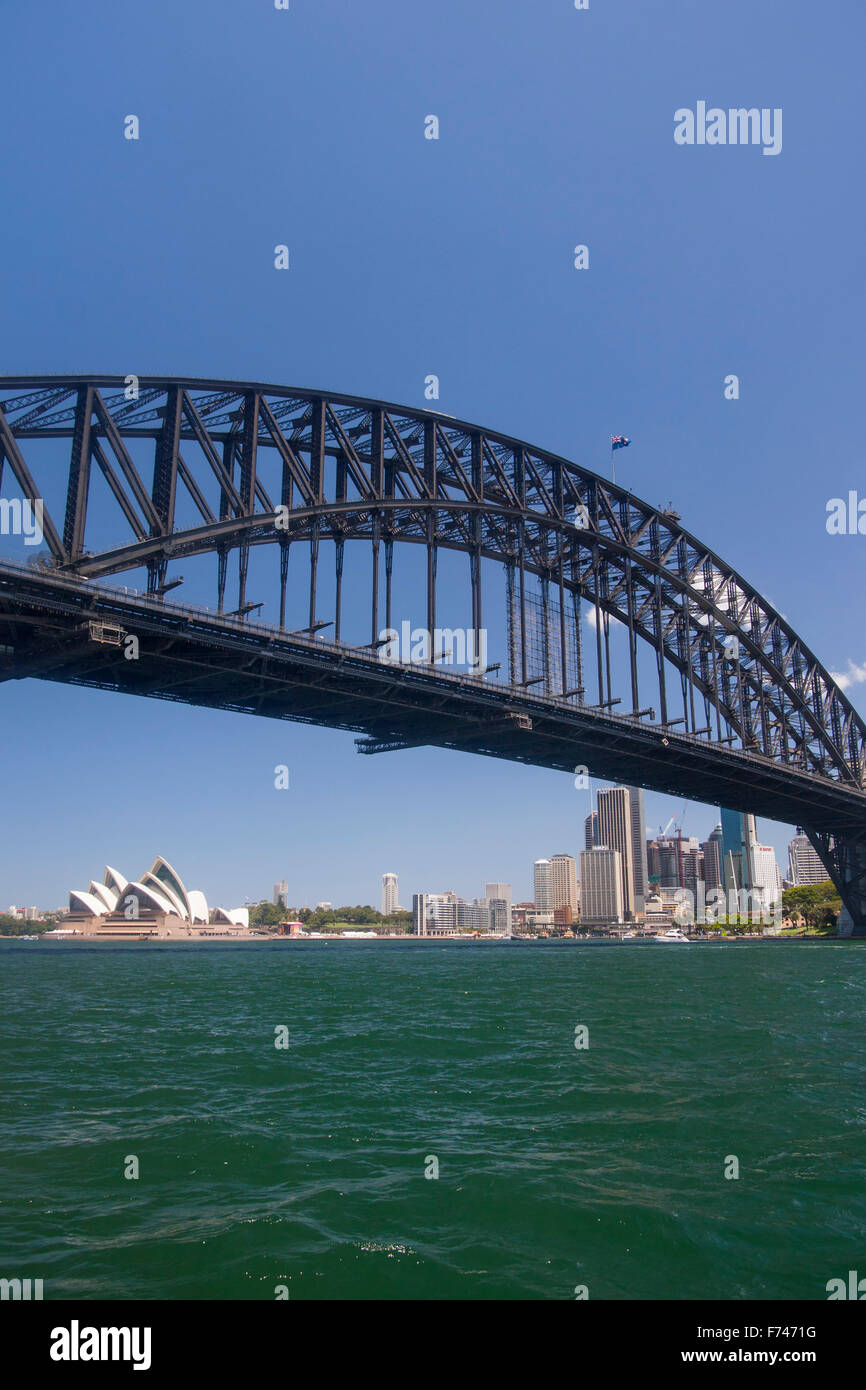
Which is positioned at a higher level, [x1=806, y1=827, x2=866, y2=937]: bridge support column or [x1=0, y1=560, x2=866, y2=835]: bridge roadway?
[x1=0, y1=560, x2=866, y2=835]: bridge roadway

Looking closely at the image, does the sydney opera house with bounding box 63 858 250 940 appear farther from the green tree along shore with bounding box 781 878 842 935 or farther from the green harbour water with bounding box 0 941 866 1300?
the green harbour water with bounding box 0 941 866 1300

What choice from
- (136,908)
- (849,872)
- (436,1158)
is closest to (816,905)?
(849,872)

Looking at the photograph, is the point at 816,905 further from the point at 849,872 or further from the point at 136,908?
the point at 136,908

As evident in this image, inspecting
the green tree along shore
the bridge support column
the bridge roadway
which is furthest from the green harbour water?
the green tree along shore

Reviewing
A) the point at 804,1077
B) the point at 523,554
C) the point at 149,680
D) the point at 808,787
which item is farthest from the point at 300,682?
the point at 808,787

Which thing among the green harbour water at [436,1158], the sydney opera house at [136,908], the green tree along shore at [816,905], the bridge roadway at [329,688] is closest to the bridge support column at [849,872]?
the bridge roadway at [329,688]
